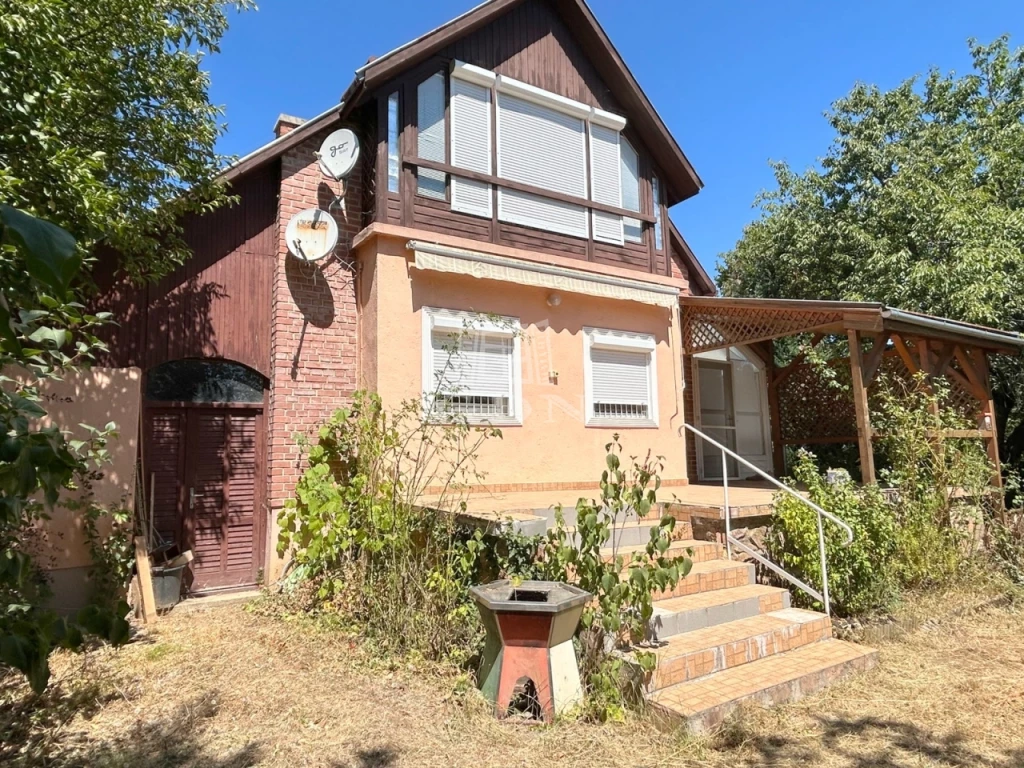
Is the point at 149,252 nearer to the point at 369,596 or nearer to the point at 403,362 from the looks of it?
the point at 403,362

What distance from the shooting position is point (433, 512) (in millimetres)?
6637

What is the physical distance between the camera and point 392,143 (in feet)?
29.9

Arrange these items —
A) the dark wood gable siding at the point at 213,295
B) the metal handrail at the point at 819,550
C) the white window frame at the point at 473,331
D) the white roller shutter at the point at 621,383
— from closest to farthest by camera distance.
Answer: the metal handrail at the point at 819,550 < the dark wood gable siding at the point at 213,295 < the white window frame at the point at 473,331 < the white roller shutter at the point at 621,383

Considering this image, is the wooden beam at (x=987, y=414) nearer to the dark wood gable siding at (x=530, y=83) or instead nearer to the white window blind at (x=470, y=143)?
the dark wood gable siding at (x=530, y=83)

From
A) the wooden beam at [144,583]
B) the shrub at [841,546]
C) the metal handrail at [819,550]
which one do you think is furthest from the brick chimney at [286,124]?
the shrub at [841,546]

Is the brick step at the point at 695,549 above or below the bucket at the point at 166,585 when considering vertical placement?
above

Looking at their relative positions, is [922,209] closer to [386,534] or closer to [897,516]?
[897,516]

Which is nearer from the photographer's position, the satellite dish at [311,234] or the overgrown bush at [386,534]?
the overgrown bush at [386,534]

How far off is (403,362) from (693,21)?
885cm

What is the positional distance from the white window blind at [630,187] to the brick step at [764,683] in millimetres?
7483

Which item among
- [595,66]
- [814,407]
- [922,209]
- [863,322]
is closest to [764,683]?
[863,322]

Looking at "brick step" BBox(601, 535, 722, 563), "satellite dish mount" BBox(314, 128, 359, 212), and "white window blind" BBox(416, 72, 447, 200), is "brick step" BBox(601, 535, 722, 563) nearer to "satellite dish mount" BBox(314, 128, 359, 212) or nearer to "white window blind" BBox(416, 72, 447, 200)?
"white window blind" BBox(416, 72, 447, 200)

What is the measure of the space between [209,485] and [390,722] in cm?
496

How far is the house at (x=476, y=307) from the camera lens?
8328 mm
